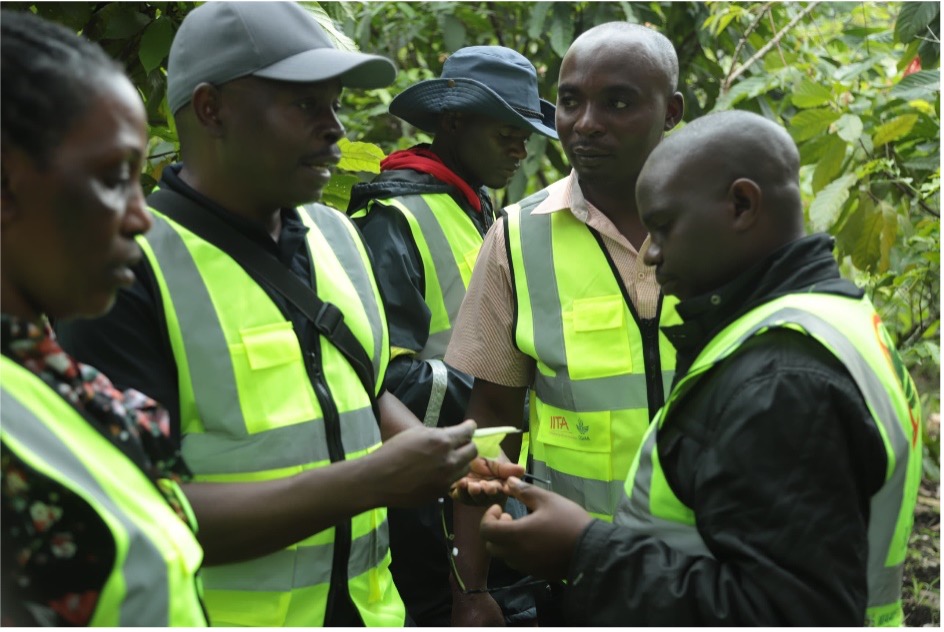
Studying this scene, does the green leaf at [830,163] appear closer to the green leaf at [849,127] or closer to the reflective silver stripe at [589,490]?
the green leaf at [849,127]

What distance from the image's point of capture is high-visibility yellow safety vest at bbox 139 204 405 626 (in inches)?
78.0

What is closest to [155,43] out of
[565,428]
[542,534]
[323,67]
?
[323,67]

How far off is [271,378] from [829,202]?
2746 mm

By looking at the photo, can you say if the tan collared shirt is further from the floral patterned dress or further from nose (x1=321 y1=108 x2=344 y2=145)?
the floral patterned dress

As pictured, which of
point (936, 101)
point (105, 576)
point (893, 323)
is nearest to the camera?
point (105, 576)

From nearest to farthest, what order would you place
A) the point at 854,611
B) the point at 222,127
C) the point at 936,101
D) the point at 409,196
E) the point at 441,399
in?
the point at 854,611 < the point at 222,127 < the point at 441,399 < the point at 409,196 < the point at 936,101

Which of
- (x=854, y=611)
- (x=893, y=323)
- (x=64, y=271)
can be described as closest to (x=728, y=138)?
(x=854, y=611)

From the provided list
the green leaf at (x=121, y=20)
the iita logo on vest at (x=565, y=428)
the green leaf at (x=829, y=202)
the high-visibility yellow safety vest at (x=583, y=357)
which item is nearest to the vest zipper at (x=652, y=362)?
the high-visibility yellow safety vest at (x=583, y=357)

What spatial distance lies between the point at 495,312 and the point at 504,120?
0.97 m

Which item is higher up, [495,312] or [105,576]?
[105,576]

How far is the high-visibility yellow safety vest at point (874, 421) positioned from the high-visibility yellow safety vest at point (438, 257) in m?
1.43

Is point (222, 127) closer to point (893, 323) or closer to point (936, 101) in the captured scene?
point (936, 101)

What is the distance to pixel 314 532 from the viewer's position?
202 cm

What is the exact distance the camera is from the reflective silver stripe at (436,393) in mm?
3137
